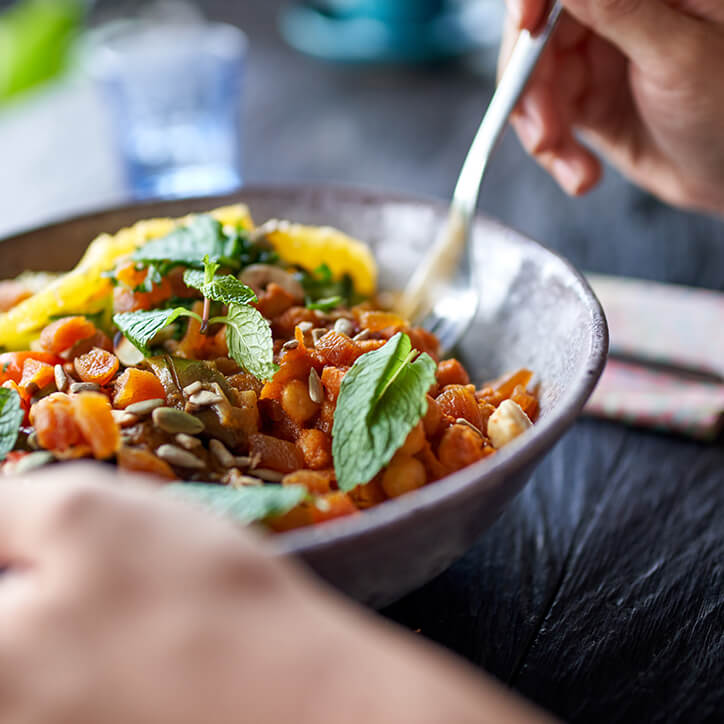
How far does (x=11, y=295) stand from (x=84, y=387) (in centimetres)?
47

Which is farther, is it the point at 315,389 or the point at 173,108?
the point at 173,108

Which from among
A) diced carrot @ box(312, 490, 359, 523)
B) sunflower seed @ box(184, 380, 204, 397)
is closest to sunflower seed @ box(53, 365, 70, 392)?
sunflower seed @ box(184, 380, 204, 397)

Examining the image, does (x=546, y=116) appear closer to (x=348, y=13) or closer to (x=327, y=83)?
(x=327, y=83)

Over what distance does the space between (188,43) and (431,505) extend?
10.3 ft

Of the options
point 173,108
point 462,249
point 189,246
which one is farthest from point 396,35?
point 189,246

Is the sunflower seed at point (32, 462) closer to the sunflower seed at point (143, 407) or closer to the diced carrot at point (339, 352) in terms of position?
the sunflower seed at point (143, 407)

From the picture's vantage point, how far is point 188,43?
369 centimetres

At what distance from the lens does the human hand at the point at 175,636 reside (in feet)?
2.65

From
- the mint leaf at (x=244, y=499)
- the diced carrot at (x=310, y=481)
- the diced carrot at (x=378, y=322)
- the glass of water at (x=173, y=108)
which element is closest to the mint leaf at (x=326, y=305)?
the diced carrot at (x=378, y=322)

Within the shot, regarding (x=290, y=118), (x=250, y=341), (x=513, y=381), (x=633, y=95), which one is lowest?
(x=290, y=118)

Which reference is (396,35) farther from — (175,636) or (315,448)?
(175,636)

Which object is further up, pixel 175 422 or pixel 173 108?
pixel 175 422

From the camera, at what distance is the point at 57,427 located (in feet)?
4.40

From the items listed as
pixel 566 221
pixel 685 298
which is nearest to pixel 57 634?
pixel 685 298
